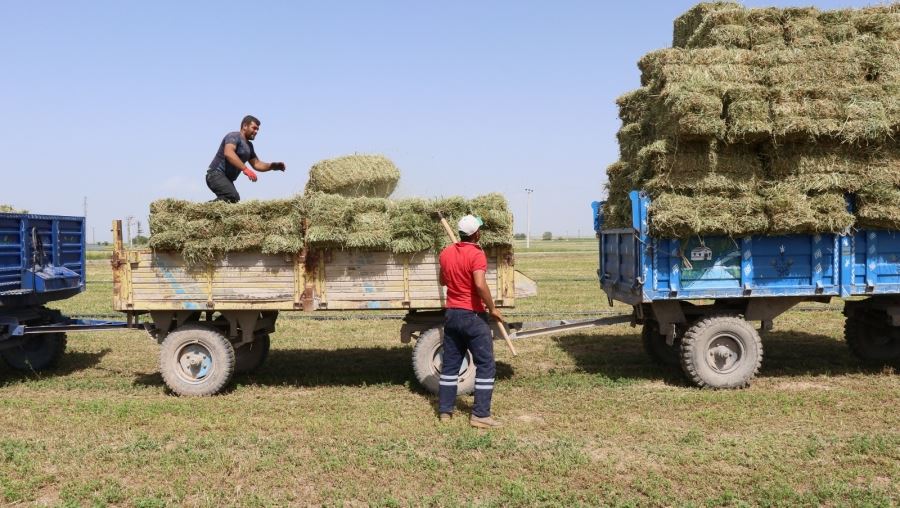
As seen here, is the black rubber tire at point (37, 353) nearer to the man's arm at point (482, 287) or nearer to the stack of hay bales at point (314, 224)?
the stack of hay bales at point (314, 224)

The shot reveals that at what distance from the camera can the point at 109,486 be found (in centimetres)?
505

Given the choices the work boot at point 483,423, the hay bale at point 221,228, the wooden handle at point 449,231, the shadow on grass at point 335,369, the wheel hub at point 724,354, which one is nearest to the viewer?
the work boot at point 483,423

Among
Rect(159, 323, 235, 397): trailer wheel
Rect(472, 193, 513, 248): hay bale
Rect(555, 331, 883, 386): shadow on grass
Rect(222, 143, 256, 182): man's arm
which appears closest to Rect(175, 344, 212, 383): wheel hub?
Rect(159, 323, 235, 397): trailer wheel

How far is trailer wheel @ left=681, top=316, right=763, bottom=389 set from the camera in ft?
25.9

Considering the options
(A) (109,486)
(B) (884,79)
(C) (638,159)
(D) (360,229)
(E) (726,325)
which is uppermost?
(B) (884,79)

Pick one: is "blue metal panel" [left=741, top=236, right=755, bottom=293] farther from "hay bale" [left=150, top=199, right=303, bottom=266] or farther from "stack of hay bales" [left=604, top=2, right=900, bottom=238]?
"hay bale" [left=150, top=199, right=303, bottom=266]

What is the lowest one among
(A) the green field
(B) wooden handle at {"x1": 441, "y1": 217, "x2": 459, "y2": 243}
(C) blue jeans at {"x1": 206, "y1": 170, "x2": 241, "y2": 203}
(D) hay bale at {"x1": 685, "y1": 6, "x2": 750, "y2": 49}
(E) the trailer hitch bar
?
(A) the green field

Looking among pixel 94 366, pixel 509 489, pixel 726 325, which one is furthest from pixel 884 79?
pixel 94 366

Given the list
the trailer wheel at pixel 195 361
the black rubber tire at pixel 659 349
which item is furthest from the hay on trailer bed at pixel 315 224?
the black rubber tire at pixel 659 349

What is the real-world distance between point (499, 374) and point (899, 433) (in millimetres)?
4428

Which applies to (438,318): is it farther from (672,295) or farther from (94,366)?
(94,366)

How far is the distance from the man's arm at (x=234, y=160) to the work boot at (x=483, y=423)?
157 inches

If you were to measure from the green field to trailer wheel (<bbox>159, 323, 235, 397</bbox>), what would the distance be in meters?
0.18

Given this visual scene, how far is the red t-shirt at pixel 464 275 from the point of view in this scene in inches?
267
